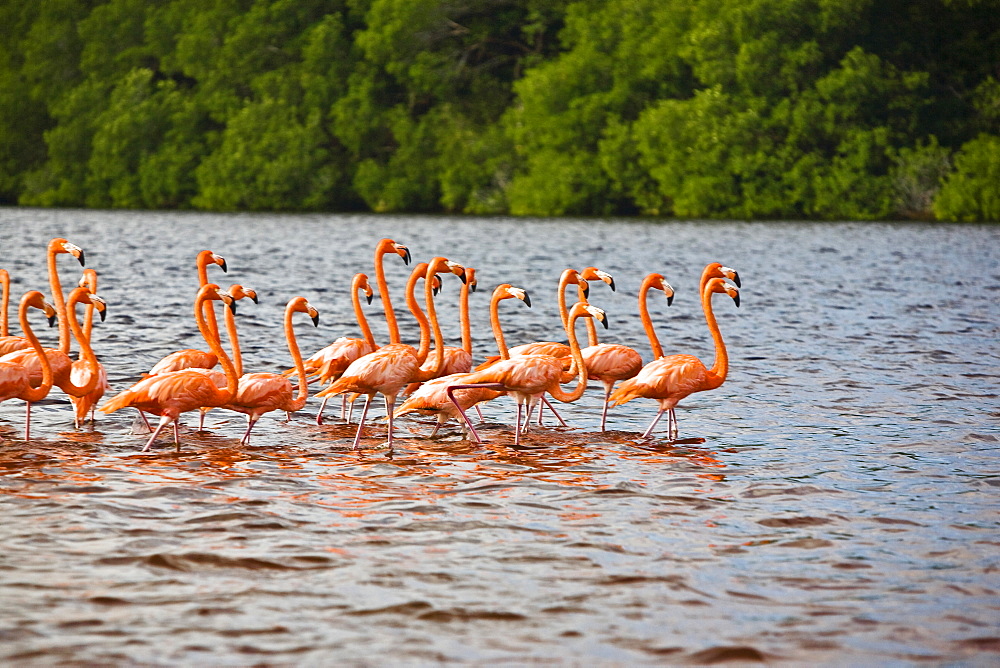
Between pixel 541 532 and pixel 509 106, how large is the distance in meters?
58.7

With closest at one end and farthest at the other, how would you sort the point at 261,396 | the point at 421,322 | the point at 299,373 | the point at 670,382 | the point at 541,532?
the point at 541,532 → the point at 261,396 → the point at 670,382 → the point at 299,373 → the point at 421,322

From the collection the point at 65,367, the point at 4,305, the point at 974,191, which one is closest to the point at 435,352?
the point at 65,367

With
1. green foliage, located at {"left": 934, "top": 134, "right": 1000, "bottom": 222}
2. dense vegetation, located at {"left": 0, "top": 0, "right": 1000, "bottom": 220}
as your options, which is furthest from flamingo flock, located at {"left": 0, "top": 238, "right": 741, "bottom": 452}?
dense vegetation, located at {"left": 0, "top": 0, "right": 1000, "bottom": 220}

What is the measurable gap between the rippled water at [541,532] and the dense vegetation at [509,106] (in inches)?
1524

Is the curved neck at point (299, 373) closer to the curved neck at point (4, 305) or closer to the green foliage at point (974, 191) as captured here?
the curved neck at point (4, 305)

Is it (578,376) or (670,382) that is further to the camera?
(578,376)

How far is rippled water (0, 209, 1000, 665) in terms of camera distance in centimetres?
596

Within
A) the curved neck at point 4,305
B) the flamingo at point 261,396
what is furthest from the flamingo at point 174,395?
the curved neck at point 4,305

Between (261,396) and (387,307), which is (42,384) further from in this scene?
(387,307)

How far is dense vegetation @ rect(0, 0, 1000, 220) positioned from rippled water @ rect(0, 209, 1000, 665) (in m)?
38.7

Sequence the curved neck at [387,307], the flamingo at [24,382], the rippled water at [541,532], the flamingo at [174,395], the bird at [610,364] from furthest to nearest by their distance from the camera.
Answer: the curved neck at [387,307] → the bird at [610,364] → the flamingo at [24,382] → the flamingo at [174,395] → the rippled water at [541,532]

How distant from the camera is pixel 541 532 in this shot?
7641mm

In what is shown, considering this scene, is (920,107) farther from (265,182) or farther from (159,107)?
(159,107)

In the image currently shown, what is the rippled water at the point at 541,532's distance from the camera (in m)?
5.96
